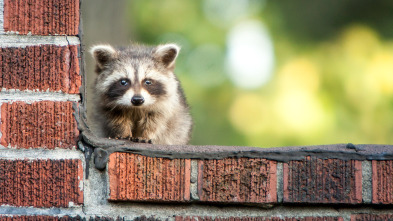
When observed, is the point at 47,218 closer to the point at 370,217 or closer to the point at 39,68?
the point at 39,68

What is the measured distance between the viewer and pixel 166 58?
15.9 ft

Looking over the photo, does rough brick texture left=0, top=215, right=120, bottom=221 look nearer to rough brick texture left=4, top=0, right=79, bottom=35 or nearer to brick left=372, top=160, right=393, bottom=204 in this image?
rough brick texture left=4, top=0, right=79, bottom=35

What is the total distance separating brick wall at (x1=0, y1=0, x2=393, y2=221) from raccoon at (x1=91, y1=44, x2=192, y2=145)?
1.90 m

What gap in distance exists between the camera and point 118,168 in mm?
2266

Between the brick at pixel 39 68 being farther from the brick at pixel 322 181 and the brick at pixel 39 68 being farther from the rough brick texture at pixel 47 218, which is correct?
the brick at pixel 322 181

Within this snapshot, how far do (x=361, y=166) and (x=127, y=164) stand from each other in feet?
2.89

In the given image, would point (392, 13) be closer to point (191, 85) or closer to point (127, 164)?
point (191, 85)

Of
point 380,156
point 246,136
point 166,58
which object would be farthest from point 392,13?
point 380,156

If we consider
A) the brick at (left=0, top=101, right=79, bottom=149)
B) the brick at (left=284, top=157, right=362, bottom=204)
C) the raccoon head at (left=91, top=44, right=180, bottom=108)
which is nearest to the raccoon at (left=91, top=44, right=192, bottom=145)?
the raccoon head at (left=91, top=44, right=180, bottom=108)

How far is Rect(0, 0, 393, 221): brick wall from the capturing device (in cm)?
225

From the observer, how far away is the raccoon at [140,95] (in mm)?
4328

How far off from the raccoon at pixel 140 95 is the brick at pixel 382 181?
2.18 metres

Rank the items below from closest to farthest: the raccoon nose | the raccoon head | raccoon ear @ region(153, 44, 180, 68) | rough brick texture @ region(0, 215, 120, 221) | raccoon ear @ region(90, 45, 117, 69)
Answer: rough brick texture @ region(0, 215, 120, 221)
the raccoon nose
the raccoon head
raccoon ear @ region(90, 45, 117, 69)
raccoon ear @ region(153, 44, 180, 68)

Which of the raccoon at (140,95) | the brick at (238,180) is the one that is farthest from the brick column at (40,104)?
the raccoon at (140,95)
